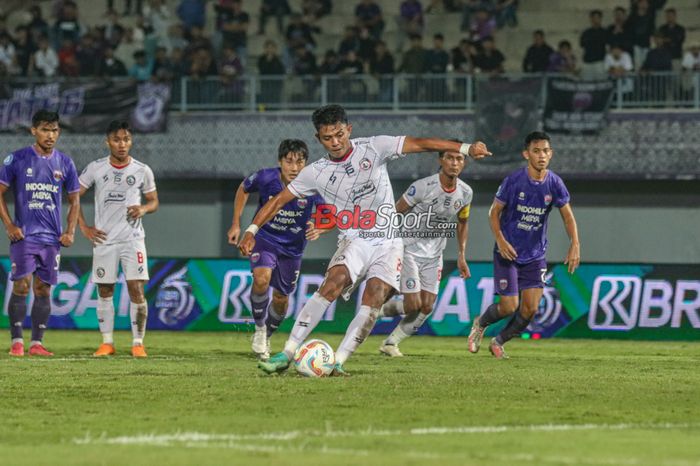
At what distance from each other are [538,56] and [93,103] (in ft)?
29.9

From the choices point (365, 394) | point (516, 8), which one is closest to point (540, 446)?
point (365, 394)

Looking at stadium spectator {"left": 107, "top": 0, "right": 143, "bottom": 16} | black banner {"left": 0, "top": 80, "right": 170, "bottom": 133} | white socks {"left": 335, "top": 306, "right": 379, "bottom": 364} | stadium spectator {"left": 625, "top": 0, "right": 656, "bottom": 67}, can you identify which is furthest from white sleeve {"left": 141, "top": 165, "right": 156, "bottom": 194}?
stadium spectator {"left": 107, "top": 0, "right": 143, "bottom": 16}

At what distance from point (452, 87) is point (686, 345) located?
958 cm

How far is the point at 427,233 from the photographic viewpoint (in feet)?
54.9

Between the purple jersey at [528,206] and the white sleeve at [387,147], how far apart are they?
3.41 meters

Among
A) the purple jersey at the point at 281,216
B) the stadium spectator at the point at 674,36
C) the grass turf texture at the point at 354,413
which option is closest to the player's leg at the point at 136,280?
the grass turf texture at the point at 354,413

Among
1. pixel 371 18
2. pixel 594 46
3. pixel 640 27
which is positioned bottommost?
pixel 594 46

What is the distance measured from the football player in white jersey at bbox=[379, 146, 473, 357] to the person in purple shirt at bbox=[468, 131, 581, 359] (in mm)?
809

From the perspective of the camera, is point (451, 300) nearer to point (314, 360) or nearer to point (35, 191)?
point (35, 191)

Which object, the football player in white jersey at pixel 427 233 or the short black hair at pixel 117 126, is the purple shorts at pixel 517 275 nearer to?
the football player in white jersey at pixel 427 233

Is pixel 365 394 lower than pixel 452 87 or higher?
lower

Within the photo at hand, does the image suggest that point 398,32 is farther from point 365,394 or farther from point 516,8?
point 365,394

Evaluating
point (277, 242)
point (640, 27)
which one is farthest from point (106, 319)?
point (640, 27)

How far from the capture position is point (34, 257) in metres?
15.4
